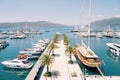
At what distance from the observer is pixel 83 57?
6719 cm

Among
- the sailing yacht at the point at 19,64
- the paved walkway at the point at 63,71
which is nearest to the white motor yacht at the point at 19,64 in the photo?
the sailing yacht at the point at 19,64

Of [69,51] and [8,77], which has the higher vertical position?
[69,51]

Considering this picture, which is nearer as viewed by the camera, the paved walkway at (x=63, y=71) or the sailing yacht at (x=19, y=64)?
the paved walkway at (x=63, y=71)

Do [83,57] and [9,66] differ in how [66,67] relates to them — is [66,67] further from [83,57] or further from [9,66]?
[9,66]

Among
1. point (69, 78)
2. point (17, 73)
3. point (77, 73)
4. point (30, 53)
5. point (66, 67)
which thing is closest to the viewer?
point (69, 78)

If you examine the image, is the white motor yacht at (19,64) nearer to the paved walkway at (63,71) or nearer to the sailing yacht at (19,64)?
the sailing yacht at (19,64)

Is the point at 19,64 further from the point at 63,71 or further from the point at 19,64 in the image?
the point at 63,71

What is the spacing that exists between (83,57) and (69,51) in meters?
5.26

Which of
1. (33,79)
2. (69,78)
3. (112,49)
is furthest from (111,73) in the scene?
(112,49)

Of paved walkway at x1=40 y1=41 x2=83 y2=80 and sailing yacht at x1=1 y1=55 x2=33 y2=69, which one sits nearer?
paved walkway at x1=40 y1=41 x2=83 y2=80

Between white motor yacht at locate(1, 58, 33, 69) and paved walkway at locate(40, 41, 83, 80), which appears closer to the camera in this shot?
paved walkway at locate(40, 41, 83, 80)

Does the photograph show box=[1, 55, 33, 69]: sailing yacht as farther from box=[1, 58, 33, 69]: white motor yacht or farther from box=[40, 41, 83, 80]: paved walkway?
box=[40, 41, 83, 80]: paved walkway

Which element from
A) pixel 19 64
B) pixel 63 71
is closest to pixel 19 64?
pixel 19 64

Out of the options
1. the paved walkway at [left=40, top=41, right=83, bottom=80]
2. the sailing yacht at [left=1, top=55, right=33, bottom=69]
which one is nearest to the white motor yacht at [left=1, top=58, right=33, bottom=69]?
the sailing yacht at [left=1, top=55, right=33, bottom=69]
